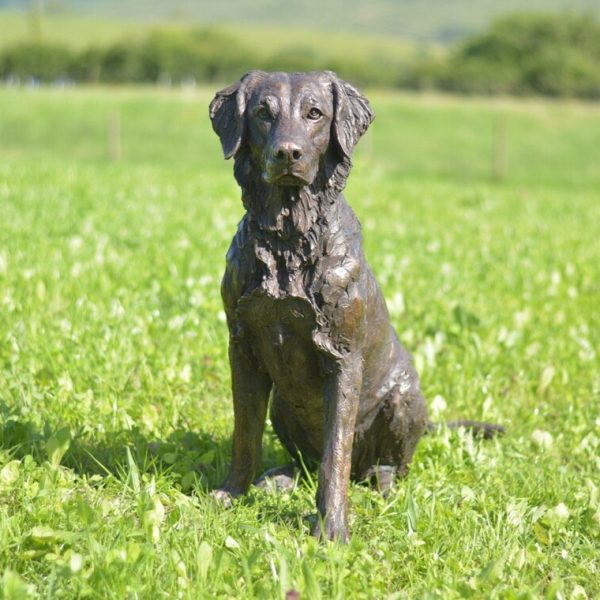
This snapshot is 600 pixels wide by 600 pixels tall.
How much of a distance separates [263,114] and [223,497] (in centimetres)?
179

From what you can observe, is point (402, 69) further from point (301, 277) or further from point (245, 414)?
point (301, 277)

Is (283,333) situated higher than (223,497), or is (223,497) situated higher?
(283,333)

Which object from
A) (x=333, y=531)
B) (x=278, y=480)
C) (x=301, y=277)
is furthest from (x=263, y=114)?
(x=278, y=480)

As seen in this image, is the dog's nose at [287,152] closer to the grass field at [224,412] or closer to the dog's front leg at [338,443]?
the dog's front leg at [338,443]

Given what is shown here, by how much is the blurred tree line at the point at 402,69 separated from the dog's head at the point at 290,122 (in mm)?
49228

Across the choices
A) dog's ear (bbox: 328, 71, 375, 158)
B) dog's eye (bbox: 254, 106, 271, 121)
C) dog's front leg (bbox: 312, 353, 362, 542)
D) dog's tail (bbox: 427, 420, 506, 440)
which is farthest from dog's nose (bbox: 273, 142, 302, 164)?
dog's tail (bbox: 427, 420, 506, 440)

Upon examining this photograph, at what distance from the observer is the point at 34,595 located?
318 cm

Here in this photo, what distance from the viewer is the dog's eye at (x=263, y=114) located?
11.6 feet

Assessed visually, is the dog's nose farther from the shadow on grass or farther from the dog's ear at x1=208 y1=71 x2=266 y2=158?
the shadow on grass

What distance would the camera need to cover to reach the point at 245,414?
4.20 meters

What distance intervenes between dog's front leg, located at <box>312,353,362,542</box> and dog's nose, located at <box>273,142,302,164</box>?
950 mm

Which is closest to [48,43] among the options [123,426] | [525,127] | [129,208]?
[525,127]

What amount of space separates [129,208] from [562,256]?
5.41 meters

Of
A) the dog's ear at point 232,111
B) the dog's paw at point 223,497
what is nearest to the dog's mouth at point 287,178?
the dog's ear at point 232,111
